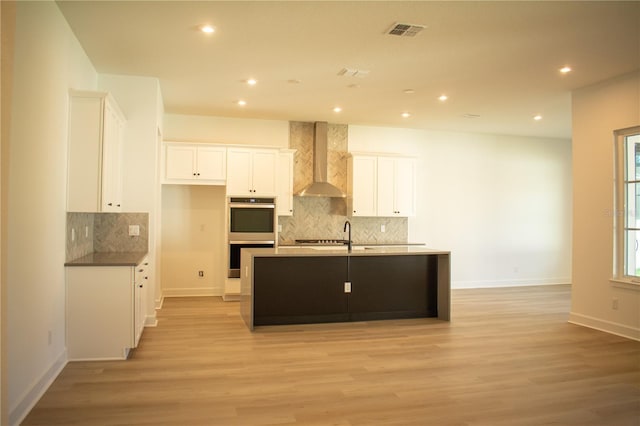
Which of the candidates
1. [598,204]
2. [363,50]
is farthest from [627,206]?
[363,50]

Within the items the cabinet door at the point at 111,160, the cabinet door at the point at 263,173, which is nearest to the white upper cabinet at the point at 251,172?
the cabinet door at the point at 263,173

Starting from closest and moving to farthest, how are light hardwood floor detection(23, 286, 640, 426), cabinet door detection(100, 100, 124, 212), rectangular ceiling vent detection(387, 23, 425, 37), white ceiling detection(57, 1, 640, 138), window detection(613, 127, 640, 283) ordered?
light hardwood floor detection(23, 286, 640, 426), white ceiling detection(57, 1, 640, 138), rectangular ceiling vent detection(387, 23, 425, 37), cabinet door detection(100, 100, 124, 212), window detection(613, 127, 640, 283)

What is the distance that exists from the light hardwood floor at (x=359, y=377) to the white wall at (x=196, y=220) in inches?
76.6

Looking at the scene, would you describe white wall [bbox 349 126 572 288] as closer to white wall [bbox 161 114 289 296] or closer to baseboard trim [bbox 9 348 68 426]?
white wall [bbox 161 114 289 296]

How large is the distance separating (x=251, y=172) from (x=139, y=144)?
2.17 metres

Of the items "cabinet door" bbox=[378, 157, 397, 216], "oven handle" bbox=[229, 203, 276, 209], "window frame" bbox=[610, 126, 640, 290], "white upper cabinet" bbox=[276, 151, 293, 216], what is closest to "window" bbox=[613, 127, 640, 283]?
"window frame" bbox=[610, 126, 640, 290]

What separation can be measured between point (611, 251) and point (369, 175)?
374 cm

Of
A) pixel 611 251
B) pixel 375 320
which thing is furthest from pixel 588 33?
pixel 375 320

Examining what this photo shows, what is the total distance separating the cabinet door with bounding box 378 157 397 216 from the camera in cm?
778

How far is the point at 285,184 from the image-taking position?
24.5ft

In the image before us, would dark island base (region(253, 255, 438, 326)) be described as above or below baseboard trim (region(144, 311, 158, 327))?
above

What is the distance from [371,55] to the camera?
15.1 feet

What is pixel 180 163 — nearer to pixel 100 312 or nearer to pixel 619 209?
pixel 100 312

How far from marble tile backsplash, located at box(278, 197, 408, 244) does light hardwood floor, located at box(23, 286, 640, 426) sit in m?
2.50
